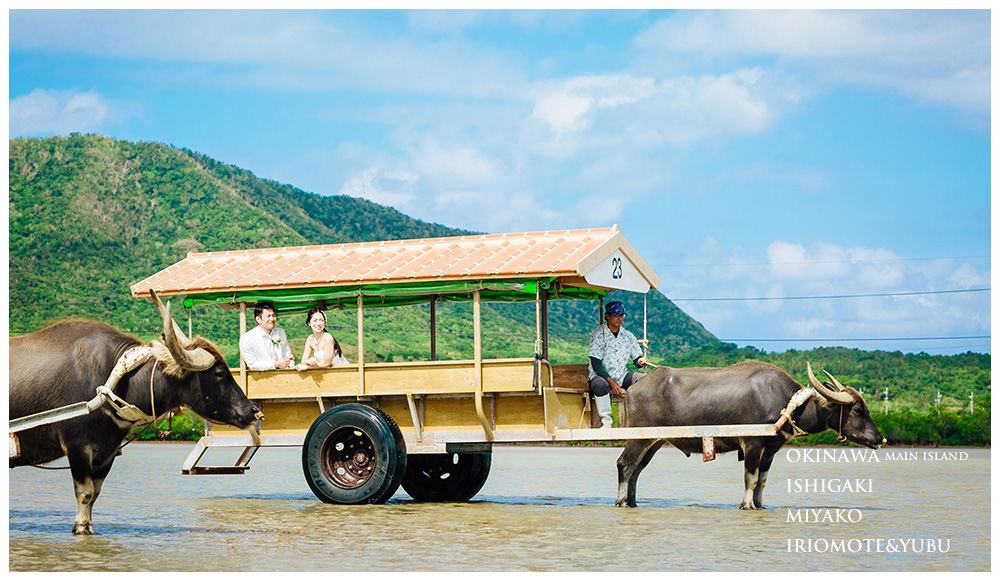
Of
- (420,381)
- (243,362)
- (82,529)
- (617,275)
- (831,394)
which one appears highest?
(617,275)

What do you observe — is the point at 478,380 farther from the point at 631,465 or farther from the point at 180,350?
the point at 180,350

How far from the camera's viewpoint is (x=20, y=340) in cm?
845

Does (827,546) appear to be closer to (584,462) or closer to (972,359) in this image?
(584,462)

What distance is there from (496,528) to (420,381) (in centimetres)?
240

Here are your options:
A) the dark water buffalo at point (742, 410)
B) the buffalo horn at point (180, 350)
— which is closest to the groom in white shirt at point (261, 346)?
the buffalo horn at point (180, 350)

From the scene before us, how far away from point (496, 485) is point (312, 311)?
4.20m

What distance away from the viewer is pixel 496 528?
932 cm

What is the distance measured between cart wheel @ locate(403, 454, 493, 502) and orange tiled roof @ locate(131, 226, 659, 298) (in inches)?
86.8

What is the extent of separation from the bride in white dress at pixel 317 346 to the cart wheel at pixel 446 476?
4.97ft

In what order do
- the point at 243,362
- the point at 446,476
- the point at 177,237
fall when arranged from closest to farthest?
1. the point at 243,362
2. the point at 446,476
3. the point at 177,237

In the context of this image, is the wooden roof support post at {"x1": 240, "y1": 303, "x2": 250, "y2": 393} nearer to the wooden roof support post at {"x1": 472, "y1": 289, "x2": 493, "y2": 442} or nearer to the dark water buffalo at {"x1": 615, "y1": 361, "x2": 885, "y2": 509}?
the wooden roof support post at {"x1": 472, "y1": 289, "x2": 493, "y2": 442}

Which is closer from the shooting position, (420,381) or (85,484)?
(85,484)

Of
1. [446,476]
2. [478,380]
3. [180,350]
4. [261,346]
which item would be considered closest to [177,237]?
[446,476]

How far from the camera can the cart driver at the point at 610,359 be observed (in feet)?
37.6
